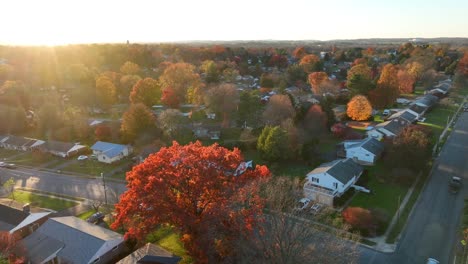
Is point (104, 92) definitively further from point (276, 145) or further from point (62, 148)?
point (276, 145)

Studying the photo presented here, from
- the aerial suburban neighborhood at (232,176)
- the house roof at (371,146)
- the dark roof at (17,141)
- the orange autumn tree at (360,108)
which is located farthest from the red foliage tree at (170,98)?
the house roof at (371,146)

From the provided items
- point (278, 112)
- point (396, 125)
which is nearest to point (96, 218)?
point (278, 112)

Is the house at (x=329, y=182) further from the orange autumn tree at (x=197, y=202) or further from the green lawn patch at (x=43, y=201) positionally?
the green lawn patch at (x=43, y=201)

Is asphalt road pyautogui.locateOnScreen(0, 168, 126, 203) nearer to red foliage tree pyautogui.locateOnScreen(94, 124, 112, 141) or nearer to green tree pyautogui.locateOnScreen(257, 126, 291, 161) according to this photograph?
red foliage tree pyautogui.locateOnScreen(94, 124, 112, 141)

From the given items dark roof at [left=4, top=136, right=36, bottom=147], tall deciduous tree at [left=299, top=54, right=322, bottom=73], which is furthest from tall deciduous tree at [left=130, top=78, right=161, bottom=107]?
tall deciduous tree at [left=299, top=54, right=322, bottom=73]

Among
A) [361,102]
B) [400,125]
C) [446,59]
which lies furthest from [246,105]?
[446,59]

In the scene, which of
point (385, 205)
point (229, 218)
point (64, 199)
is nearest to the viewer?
point (229, 218)

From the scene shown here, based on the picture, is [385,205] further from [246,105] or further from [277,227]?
[246,105]
